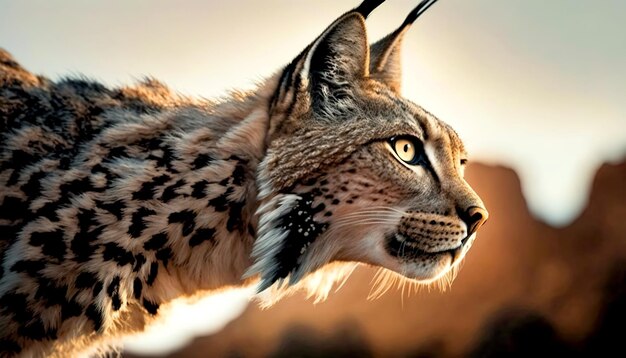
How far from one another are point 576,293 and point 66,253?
22.9 ft

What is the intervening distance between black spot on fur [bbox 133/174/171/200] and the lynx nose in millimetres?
1192

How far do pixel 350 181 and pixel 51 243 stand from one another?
1.15 meters

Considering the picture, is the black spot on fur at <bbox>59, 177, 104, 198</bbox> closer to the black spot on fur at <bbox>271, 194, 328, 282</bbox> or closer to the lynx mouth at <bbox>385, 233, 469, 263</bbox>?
the black spot on fur at <bbox>271, 194, 328, 282</bbox>

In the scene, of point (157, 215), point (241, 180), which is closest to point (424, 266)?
point (241, 180)

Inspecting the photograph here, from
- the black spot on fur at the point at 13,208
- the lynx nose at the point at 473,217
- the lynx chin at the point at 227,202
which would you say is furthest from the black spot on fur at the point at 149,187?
the lynx nose at the point at 473,217

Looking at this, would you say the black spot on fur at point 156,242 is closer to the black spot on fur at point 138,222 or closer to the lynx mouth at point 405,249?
the black spot on fur at point 138,222

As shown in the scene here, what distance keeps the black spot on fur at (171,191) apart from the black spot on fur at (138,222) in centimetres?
7

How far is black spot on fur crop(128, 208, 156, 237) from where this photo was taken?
2439 millimetres

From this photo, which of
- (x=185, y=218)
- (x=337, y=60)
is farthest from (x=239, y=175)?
(x=337, y=60)

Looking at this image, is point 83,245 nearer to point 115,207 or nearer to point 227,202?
point 115,207

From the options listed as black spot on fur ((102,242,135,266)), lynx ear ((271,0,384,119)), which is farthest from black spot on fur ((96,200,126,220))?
lynx ear ((271,0,384,119))

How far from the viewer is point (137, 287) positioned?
250 centimetres

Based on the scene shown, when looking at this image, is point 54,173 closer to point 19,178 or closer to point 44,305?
point 19,178

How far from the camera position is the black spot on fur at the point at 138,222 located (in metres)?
2.44
